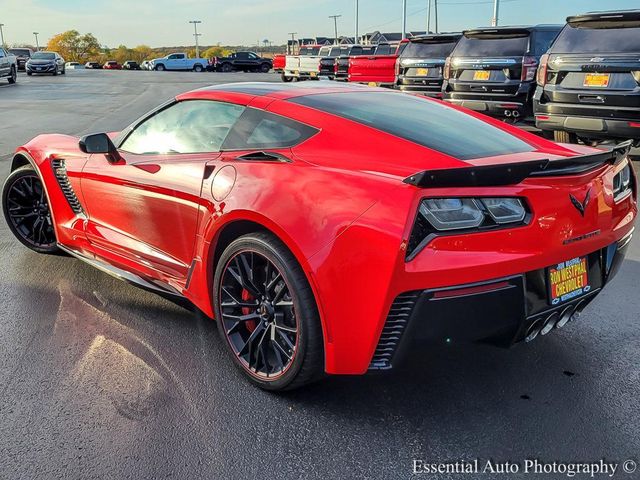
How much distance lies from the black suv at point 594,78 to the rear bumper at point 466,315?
618cm

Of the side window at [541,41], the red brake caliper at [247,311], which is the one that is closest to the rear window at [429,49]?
the side window at [541,41]

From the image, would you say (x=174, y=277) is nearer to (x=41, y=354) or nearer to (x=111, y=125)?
(x=41, y=354)

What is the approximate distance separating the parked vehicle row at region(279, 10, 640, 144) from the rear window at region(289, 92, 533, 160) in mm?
5304

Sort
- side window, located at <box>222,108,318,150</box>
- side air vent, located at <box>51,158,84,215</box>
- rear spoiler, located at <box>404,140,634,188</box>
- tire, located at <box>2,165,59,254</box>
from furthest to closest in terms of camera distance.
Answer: tire, located at <box>2,165,59,254</box>
side air vent, located at <box>51,158,84,215</box>
side window, located at <box>222,108,318,150</box>
rear spoiler, located at <box>404,140,634,188</box>

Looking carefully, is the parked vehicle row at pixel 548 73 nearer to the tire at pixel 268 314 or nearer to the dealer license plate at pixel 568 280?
the dealer license plate at pixel 568 280

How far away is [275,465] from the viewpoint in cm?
248

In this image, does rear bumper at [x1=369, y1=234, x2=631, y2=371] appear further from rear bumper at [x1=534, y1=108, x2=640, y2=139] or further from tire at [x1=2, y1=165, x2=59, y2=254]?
rear bumper at [x1=534, y1=108, x2=640, y2=139]

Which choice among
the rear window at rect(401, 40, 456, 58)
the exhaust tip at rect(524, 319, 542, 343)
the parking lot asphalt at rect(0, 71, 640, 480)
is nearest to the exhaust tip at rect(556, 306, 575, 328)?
the exhaust tip at rect(524, 319, 542, 343)

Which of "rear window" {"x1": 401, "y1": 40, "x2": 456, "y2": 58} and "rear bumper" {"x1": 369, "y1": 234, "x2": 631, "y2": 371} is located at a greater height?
"rear window" {"x1": 401, "y1": 40, "x2": 456, "y2": 58}

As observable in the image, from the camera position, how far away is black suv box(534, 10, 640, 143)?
7926 mm

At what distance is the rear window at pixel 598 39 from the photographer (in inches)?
314

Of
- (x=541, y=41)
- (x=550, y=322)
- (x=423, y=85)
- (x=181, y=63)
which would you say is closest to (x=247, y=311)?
(x=550, y=322)

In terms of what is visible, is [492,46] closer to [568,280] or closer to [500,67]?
[500,67]

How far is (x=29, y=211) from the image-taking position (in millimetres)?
5055
